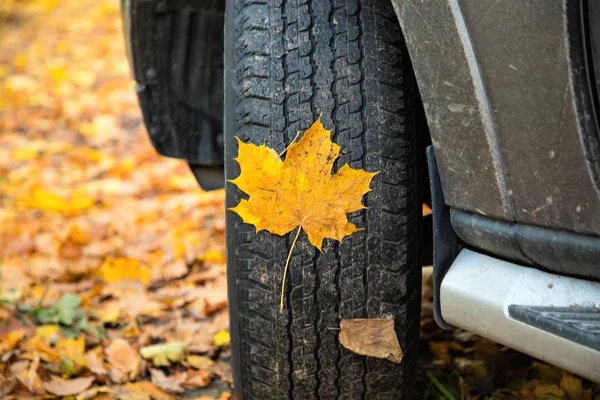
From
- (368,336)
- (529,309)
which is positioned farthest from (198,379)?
(529,309)

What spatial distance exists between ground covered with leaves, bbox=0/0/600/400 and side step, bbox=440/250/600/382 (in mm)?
626

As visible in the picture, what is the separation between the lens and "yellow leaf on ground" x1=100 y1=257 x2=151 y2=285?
9.59 feet

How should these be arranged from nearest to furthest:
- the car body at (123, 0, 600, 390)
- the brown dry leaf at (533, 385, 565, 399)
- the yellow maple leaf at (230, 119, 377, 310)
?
the car body at (123, 0, 600, 390), the yellow maple leaf at (230, 119, 377, 310), the brown dry leaf at (533, 385, 565, 399)

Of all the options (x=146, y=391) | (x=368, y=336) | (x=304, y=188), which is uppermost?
(x=304, y=188)

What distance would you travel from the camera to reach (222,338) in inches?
94.0

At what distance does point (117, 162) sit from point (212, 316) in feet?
7.01

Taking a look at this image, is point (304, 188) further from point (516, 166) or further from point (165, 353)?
point (165, 353)

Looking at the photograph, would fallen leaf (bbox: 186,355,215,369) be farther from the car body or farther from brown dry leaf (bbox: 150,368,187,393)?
the car body

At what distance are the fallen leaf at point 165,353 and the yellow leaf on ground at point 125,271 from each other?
642 millimetres

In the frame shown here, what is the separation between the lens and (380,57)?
1.49 meters

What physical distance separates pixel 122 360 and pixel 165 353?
0.40 feet

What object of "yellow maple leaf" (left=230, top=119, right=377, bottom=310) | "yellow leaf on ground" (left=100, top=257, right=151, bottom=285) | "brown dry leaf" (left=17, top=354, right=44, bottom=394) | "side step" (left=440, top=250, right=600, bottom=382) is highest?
"yellow maple leaf" (left=230, top=119, right=377, bottom=310)

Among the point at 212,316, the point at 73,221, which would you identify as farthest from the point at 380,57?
the point at 73,221

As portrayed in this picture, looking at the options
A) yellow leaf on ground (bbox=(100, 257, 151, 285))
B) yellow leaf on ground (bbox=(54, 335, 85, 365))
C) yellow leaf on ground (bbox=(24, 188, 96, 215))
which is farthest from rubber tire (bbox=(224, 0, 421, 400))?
yellow leaf on ground (bbox=(24, 188, 96, 215))
